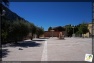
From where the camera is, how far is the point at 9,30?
26078 mm

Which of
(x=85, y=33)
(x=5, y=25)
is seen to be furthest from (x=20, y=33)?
(x=85, y=33)

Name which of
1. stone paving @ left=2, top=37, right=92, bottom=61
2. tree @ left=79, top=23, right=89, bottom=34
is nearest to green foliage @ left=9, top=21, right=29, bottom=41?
stone paving @ left=2, top=37, right=92, bottom=61

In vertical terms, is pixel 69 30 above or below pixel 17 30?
above

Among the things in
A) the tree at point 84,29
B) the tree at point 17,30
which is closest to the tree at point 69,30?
the tree at point 84,29

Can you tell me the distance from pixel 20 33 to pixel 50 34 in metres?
58.2

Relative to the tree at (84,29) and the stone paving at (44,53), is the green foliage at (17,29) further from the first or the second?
the tree at (84,29)

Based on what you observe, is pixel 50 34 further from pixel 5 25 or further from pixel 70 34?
pixel 5 25

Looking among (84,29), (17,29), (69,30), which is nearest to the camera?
(17,29)

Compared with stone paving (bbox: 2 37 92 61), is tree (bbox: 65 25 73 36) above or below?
above

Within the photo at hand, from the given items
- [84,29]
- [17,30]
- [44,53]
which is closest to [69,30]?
[84,29]

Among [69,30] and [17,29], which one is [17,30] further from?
[69,30]

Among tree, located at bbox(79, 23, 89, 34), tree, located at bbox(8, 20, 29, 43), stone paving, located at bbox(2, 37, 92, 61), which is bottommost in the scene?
stone paving, located at bbox(2, 37, 92, 61)

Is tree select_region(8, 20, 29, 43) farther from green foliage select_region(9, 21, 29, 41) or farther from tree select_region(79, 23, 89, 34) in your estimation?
tree select_region(79, 23, 89, 34)

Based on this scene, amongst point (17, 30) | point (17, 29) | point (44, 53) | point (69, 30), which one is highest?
point (69, 30)
